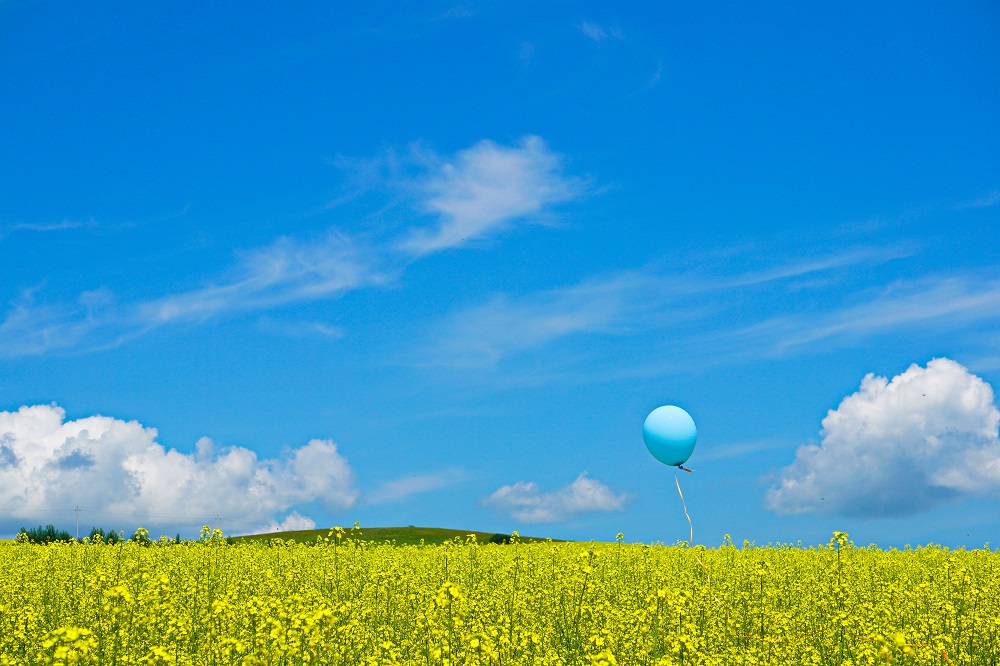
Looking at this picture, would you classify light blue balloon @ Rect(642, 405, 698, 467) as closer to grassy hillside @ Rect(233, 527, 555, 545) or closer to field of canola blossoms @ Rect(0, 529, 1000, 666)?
field of canola blossoms @ Rect(0, 529, 1000, 666)

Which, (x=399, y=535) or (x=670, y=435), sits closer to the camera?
(x=670, y=435)

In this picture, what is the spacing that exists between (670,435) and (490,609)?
9488mm

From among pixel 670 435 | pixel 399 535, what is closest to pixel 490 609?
pixel 670 435

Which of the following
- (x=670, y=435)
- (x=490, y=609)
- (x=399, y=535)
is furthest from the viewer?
(x=399, y=535)

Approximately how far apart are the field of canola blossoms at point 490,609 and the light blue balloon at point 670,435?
2.38m

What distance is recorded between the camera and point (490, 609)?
39.4 ft

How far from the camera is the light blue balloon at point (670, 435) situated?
20.3 metres

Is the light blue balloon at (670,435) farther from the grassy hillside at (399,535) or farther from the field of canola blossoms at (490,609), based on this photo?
the grassy hillside at (399,535)

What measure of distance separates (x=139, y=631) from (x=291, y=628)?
3.54 meters

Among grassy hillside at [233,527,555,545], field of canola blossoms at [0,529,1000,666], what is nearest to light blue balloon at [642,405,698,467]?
field of canola blossoms at [0,529,1000,666]

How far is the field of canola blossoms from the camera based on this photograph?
29.3 feet

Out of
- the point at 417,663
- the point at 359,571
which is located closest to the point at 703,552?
the point at 359,571

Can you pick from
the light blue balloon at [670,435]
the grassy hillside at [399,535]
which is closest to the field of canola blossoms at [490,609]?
the light blue balloon at [670,435]

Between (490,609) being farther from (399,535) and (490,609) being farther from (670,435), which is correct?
(399,535)
